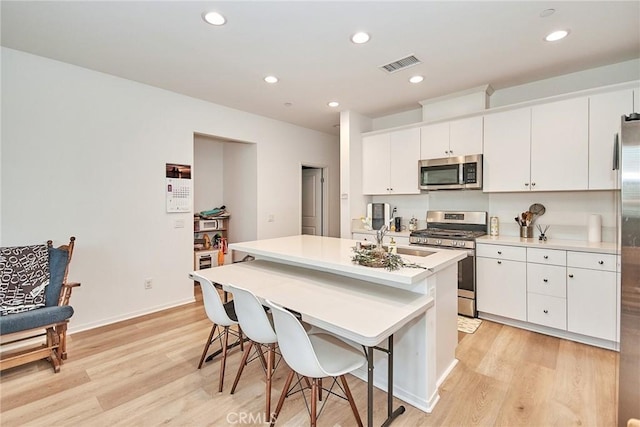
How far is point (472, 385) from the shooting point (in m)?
2.16

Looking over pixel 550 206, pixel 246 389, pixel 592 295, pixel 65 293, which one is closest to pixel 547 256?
pixel 592 295

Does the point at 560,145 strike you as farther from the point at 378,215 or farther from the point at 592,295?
the point at 378,215

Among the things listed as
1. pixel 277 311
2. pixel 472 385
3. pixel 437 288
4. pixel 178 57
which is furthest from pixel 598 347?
pixel 178 57

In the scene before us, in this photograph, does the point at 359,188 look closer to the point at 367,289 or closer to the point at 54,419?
the point at 367,289

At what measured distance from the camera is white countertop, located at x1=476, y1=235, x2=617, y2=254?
2658 mm

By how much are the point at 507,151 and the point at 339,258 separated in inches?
96.3

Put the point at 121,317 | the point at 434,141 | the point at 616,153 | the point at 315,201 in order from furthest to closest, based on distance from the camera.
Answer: the point at 315,201 < the point at 434,141 < the point at 121,317 < the point at 616,153

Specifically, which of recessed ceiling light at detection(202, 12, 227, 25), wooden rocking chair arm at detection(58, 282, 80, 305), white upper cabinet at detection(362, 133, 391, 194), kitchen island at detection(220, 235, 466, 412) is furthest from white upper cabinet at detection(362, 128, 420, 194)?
wooden rocking chair arm at detection(58, 282, 80, 305)

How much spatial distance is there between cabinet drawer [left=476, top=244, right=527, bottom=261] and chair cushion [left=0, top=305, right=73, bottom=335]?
3851 mm

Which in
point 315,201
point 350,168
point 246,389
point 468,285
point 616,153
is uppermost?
point 350,168

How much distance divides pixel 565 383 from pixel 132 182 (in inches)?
170

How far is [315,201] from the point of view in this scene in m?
6.11

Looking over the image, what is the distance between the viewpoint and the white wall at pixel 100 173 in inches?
107

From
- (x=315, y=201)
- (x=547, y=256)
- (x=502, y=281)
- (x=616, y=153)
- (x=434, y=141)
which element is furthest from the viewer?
(x=315, y=201)
